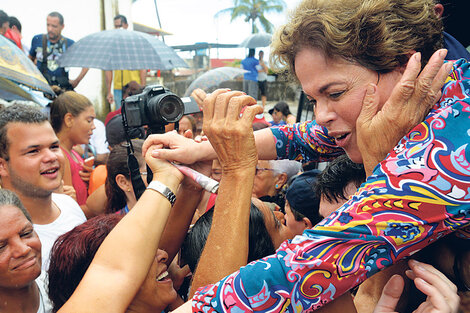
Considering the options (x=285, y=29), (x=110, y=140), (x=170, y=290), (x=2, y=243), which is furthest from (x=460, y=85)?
(x=110, y=140)

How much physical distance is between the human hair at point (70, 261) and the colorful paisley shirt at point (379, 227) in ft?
2.94

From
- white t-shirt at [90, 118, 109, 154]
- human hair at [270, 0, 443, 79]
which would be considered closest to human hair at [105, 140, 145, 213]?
human hair at [270, 0, 443, 79]

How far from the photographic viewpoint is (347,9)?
1.39 meters

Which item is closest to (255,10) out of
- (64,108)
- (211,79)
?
(211,79)

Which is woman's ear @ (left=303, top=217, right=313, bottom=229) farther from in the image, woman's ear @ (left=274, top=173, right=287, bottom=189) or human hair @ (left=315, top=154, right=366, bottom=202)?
woman's ear @ (left=274, top=173, right=287, bottom=189)

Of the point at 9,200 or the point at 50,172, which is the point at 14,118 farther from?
the point at 9,200

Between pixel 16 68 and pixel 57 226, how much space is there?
163 centimetres

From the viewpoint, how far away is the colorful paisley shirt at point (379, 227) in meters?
1.12

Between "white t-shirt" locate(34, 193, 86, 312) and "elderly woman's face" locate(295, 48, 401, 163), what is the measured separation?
168 cm

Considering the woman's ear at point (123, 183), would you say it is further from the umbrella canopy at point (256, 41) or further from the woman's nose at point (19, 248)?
the umbrella canopy at point (256, 41)

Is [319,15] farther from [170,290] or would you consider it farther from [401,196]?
[170,290]

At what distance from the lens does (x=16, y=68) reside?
12.1ft

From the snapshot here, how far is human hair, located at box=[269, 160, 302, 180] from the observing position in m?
3.92

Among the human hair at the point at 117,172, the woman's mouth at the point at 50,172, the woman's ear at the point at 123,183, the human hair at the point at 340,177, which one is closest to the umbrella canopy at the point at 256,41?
the human hair at the point at 117,172
